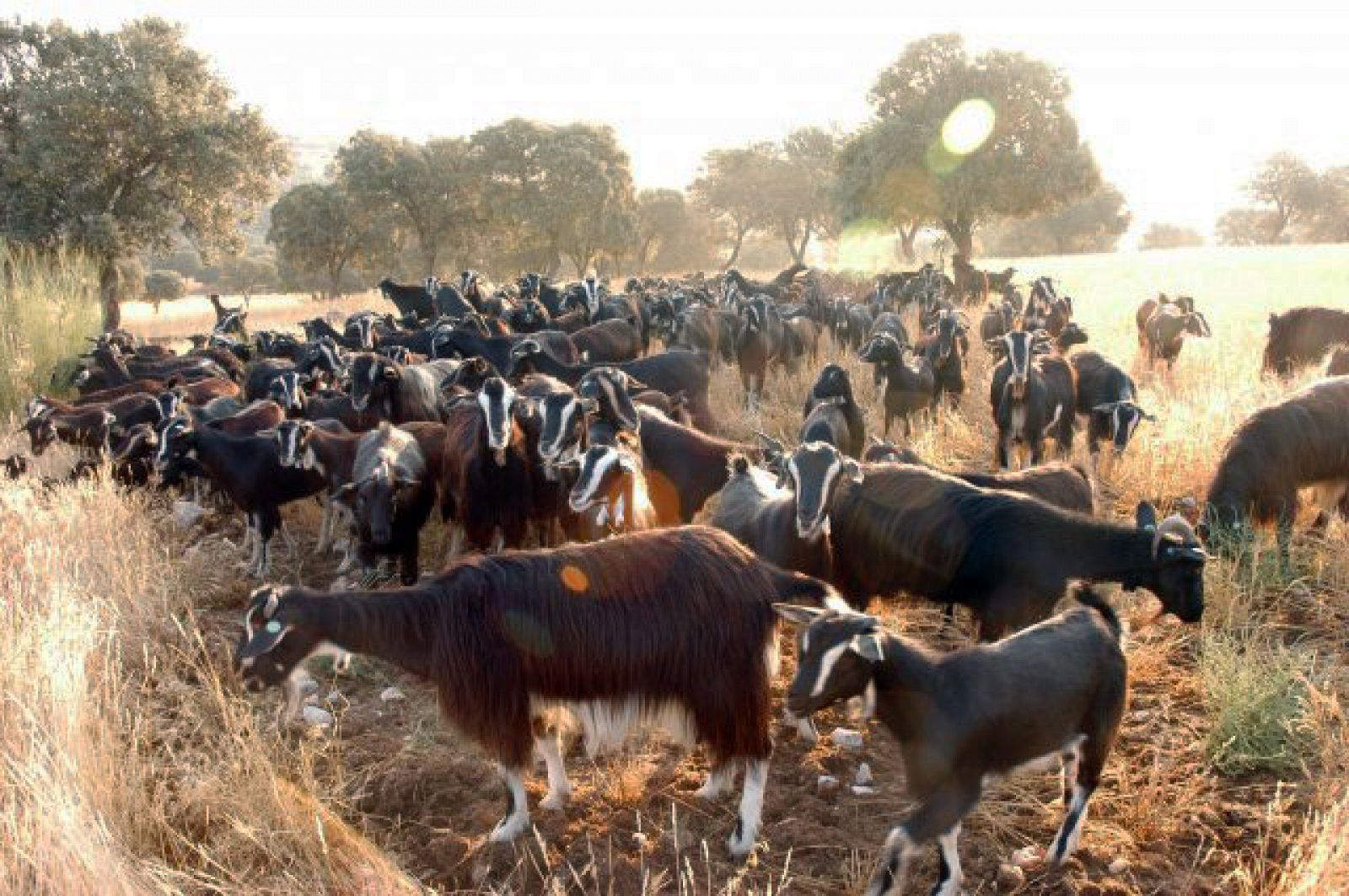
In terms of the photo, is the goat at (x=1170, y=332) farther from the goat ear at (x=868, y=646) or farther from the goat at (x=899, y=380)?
the goat ear at (x=868, y=646)

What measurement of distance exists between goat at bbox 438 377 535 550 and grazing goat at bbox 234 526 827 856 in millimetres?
3129

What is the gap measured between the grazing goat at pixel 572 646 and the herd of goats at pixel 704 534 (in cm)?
1

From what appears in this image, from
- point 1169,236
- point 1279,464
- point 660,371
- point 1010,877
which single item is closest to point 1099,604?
point 1010,877

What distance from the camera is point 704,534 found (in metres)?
4.71

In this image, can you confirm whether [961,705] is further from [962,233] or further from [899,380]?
[962,233]

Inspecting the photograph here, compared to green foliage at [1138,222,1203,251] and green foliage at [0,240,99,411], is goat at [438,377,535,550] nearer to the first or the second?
green foliage at [0,240,99,411]

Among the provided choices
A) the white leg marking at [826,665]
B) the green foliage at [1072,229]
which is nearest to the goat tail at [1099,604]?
the white leg marking at [826,665]

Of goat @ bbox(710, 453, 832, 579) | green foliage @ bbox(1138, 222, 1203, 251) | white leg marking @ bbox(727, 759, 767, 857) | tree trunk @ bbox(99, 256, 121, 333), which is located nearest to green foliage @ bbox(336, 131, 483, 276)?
tree trunk @ bbox(99, 256, 121, 333)

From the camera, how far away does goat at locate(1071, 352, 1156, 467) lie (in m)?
9.48

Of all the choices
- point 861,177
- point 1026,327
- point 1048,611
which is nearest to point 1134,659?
point 1048,611

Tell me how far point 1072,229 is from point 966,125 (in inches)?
1575

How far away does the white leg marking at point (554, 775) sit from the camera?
477 cm

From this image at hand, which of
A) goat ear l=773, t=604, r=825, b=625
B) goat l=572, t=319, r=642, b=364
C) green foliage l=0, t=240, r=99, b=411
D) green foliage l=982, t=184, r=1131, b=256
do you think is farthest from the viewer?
green foliage l=982, t=184, r=1131, b=256

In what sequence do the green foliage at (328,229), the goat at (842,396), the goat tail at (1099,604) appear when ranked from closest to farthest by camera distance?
1. the goat tail at (1099,604)
2. the goat at (842,396)
3. the green foliage at (328,229)
